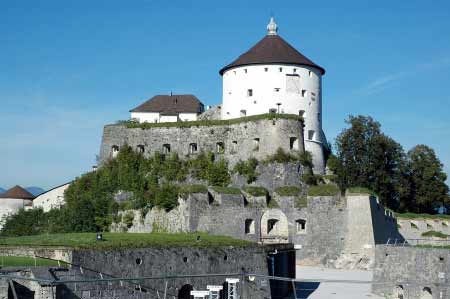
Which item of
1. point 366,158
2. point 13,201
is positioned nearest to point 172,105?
point 13,201

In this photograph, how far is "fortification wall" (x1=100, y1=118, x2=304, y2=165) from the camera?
162 feet

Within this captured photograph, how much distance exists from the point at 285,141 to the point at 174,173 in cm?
825

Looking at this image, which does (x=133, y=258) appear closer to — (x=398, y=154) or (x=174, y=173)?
(x=174, y=173)

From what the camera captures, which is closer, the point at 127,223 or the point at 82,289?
the point at 82,289

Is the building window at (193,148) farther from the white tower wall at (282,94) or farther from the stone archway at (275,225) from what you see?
the stone archway at (275,225)

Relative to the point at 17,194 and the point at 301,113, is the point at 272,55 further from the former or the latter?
the point at 17,194

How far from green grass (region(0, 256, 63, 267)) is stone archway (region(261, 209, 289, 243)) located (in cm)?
2139

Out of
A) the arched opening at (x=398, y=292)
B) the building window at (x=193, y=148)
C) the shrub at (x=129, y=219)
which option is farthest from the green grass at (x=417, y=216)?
the shrub at (x=129, y=219)

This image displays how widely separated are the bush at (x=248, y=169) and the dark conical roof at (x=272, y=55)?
359 inches

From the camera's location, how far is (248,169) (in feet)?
160

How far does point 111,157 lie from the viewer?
53.6 m

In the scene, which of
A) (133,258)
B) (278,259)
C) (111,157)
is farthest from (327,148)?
(133,258)

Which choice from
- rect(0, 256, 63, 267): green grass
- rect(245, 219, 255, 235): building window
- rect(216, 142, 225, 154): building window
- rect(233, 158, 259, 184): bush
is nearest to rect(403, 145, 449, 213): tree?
rect(233, 158, 259, 184): bush

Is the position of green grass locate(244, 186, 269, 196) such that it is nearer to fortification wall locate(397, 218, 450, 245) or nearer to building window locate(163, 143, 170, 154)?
building window locate(163, 143, 170, 154)
